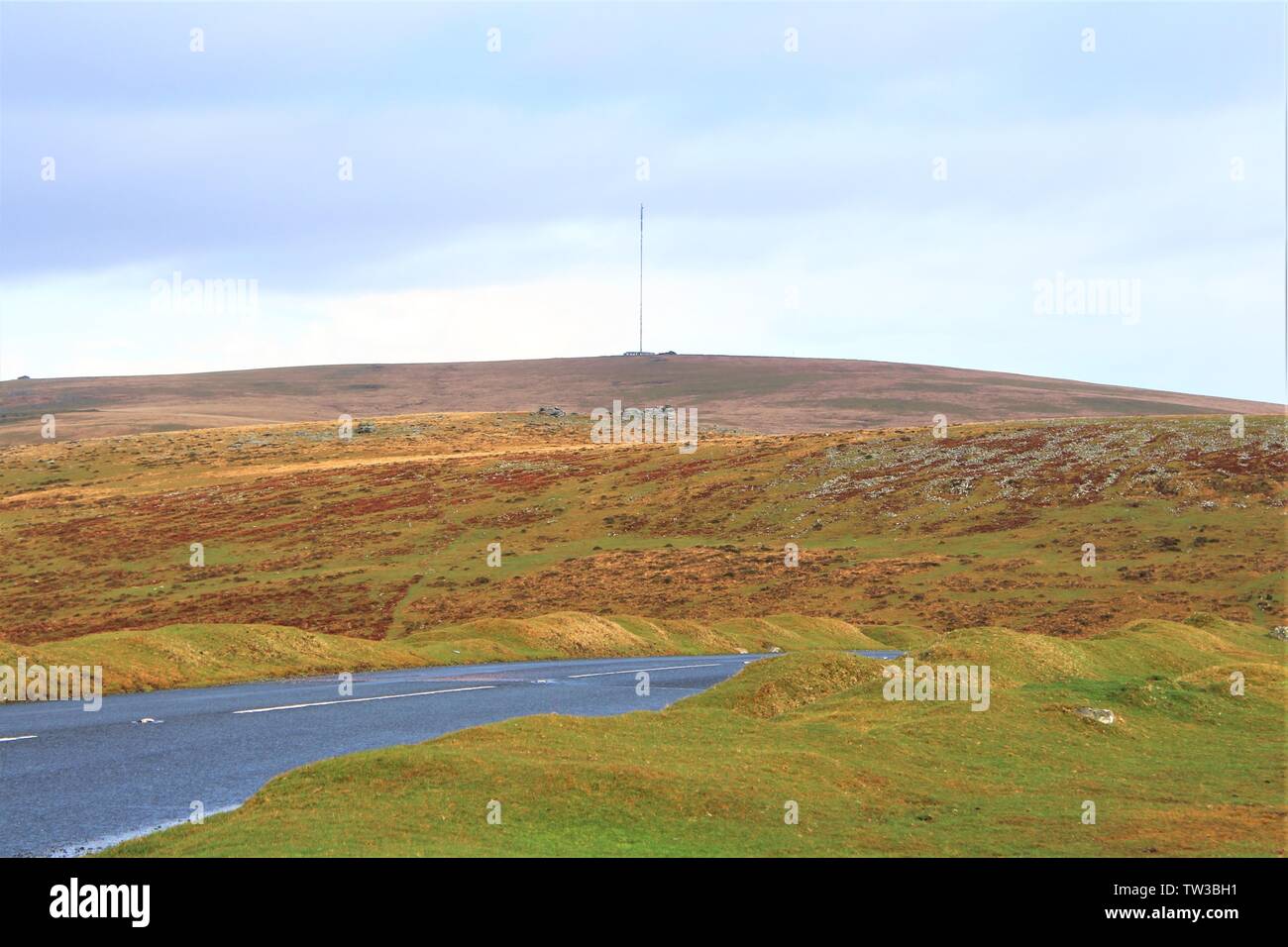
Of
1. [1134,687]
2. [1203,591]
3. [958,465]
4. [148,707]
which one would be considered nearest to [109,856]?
[148,707]

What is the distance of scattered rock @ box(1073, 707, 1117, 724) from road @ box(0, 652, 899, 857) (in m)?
10.6

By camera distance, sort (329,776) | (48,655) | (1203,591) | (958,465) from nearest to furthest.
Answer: (329,776) → (48,655) → (1203,591) → (958,465)

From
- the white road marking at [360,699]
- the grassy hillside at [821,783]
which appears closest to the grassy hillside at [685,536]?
the white road marking at [360,699]

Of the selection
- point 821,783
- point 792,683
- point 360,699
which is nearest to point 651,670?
point 360,699

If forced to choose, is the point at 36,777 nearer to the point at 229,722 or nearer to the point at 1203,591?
the point at 229,722

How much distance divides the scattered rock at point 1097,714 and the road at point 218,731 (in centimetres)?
1063

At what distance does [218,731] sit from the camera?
2678 centimetres

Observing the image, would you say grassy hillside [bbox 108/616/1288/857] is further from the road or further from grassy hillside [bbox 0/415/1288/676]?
grassy hillside [bbox 0/415/1288/676]

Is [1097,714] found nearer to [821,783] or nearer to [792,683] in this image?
[792,683]

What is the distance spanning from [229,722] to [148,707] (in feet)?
14.1

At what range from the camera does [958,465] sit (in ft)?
342

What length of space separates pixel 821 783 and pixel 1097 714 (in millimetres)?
8168

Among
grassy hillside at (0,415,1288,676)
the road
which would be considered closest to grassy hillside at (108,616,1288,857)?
the road
